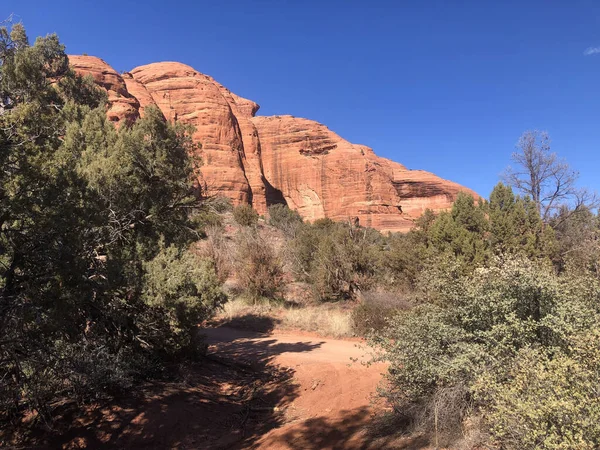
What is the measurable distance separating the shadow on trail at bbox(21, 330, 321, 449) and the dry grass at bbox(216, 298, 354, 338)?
402cm

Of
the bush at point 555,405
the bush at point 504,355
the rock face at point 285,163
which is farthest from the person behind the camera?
the rock face at point 285,163

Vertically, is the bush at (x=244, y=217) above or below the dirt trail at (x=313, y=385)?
above

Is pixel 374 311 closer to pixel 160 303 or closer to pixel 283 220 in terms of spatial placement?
pixel 160 303

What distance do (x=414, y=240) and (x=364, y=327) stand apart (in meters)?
6.82

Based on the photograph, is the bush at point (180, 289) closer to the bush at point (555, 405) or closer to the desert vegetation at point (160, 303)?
the desert vegetation at point (160, 303)

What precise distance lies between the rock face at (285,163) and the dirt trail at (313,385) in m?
36.6

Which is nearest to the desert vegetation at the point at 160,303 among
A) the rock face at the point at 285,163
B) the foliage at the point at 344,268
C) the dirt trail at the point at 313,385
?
the dirt trail at the point at 313,385

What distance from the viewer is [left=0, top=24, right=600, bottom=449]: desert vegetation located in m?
3.33

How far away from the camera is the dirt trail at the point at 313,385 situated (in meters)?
5.09

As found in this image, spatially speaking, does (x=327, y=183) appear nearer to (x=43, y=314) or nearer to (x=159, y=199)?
(x=159, y=199)

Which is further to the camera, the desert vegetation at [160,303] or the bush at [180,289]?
the bush at [180,289]

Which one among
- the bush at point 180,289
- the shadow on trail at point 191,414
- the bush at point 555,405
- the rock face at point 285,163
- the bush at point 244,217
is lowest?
the shadow on trail at point 191,414

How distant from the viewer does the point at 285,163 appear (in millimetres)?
60906

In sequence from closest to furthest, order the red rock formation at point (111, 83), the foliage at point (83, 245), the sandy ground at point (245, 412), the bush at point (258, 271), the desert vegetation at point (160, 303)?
the desert vegetation at point (160, 303) → the foliage at point (83, 245) → the sandy ground at point (245, 412) → the bush at point (258, 271) → the red rock formation at point (111, 83)
